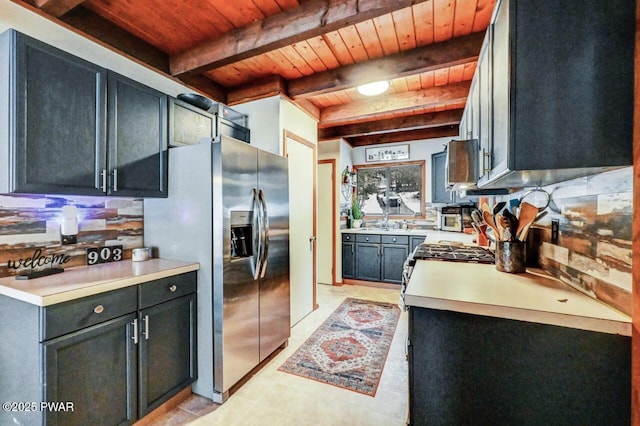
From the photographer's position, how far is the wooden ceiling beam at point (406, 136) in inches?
182

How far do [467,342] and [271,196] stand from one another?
1.76m

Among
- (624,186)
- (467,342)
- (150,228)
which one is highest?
(624,186)

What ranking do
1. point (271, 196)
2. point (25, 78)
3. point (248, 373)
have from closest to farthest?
point (25, 78) → point (248, 373) → point (271, 196)

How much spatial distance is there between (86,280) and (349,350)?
6.75ft

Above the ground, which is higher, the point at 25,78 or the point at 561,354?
the point at 25,78

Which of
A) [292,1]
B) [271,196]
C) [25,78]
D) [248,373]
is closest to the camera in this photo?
[25,78]

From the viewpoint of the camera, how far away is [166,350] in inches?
69.1

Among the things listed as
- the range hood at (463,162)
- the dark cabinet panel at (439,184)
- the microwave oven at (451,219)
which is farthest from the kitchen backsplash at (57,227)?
the microwave oven at (451,219)

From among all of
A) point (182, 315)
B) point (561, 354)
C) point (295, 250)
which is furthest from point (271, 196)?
point (561, 354)

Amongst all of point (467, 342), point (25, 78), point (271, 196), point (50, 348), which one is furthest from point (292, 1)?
point (50, 348)

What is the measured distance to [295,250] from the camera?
311 cm

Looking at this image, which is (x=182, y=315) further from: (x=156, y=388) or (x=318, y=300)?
(x=318, y=300)

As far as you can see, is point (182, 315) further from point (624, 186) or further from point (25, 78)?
point (624, 186)

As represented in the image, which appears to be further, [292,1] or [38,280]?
[292,1]
